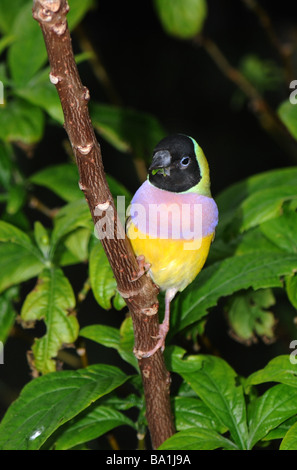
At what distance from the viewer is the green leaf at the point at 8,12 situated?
7.41 feet

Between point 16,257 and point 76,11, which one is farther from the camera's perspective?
point 76,11

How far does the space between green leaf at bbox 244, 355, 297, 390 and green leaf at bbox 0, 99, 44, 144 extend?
2.91 ft

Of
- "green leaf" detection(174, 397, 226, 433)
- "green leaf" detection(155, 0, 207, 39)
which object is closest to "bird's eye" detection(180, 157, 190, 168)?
"green leaf" detection(174, 397, 226, 433)

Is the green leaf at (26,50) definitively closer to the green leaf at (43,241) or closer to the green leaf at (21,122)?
the green leaf at (21,122)

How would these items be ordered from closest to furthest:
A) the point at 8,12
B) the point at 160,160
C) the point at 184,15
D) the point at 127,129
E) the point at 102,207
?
1. the point at 102,207
2. the point at 160,160
3. the point at 127,129
4. the point at 184,15
5. the point at 8,12

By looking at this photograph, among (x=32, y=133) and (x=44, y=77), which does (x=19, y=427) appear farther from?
(x=44, y=77)

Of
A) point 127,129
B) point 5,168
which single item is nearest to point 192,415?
point 5,168

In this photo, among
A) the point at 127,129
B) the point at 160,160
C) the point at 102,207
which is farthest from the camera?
the point at 127,129

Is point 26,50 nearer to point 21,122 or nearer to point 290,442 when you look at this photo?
point 21,122

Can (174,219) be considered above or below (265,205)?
A: below

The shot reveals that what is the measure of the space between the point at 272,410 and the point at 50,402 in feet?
1.36

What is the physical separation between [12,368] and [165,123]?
1296 millimetres

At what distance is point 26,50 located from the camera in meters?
1.82

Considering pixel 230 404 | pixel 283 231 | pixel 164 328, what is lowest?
pixel 230 404
